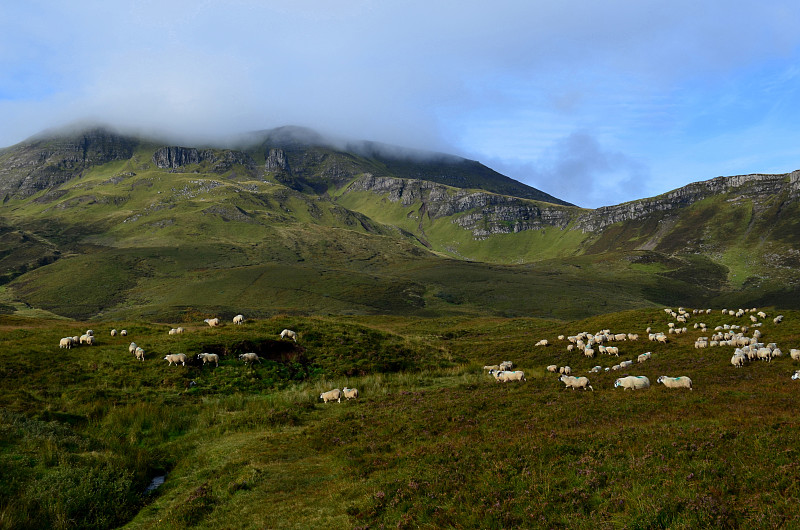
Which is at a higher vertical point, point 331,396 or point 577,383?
point 577,383

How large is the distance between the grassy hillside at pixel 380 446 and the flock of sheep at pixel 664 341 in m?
1.19

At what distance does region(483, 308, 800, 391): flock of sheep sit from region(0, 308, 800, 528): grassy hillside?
3.90 feet

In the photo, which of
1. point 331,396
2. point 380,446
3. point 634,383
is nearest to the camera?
point 380,446

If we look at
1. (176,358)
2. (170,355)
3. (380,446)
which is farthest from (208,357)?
(380,446)

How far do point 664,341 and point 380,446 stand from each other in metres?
36.0

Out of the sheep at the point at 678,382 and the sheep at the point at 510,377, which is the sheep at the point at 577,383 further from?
the sheep at the point at 678,382

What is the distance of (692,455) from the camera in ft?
40.0

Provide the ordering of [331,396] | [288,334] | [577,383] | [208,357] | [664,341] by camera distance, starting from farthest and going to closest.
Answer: [288,334], [664,341], [208,357], [331,396], [577,383]

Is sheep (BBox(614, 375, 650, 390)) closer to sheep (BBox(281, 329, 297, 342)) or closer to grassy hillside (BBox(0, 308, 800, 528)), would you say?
grassy hillside (BBox(0, 308, 800, 528))

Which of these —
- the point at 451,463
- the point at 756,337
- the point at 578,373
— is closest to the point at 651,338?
the point at 756,337

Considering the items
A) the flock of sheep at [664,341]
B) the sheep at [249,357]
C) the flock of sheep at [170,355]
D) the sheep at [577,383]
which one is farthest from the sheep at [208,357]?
the sheep at [577,383]

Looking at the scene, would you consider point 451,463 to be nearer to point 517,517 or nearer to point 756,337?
point 517,517

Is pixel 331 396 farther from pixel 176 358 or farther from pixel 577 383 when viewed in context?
pixel 577 383

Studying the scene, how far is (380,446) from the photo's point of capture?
18.5 meters
